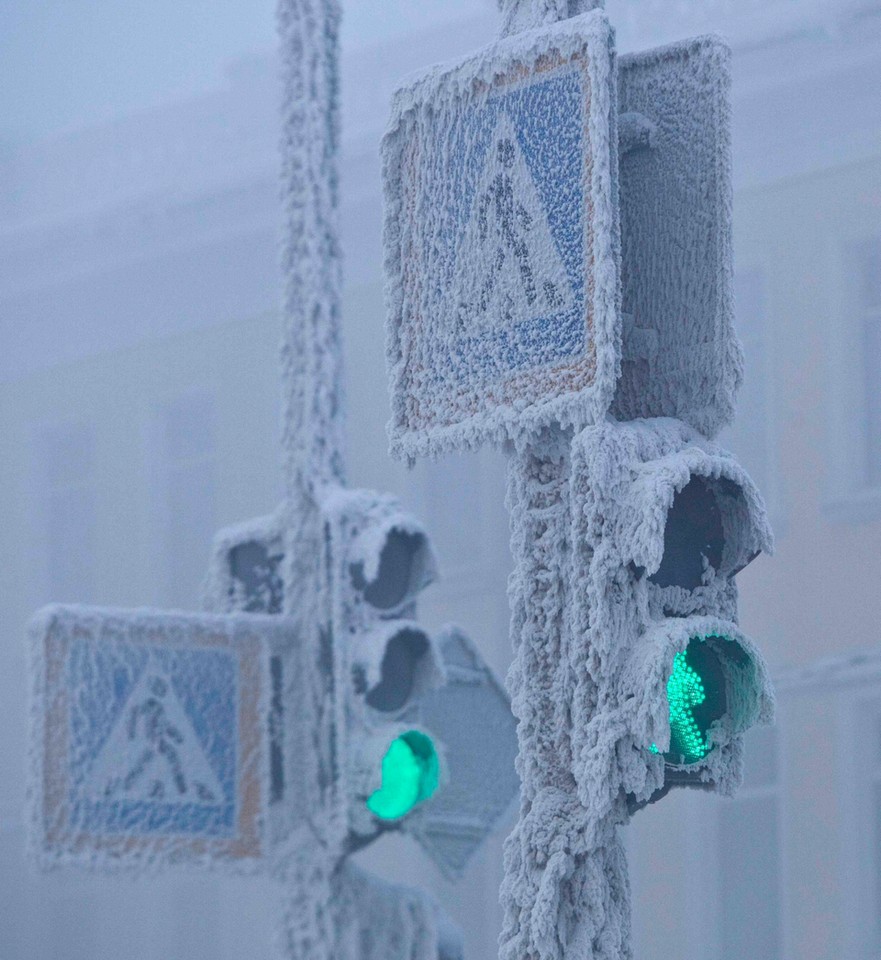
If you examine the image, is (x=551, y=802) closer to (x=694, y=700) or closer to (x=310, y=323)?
(x=694, y=700)

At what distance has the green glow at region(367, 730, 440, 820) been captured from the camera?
5.09m

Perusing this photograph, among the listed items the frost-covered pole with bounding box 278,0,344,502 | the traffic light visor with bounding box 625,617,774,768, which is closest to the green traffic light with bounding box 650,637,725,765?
the traffic light visor with bounding box 625,617,774,768

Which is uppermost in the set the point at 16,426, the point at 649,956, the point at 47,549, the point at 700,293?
the point at 16,426

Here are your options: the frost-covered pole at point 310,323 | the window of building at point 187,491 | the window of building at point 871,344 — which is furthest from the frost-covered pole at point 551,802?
the window of building at point 187,491

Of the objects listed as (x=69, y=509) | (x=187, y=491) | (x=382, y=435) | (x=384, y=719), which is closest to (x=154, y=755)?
(x=384, y=719)

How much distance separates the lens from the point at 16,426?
15.5m

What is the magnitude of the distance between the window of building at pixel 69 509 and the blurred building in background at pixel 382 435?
0.03 m

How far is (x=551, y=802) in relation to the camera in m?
3.11

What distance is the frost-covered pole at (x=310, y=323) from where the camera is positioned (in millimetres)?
5316

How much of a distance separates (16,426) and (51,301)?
964 millimetres

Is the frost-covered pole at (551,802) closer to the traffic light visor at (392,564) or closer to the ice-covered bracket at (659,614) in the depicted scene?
the ice-covered bracket at (659,614)

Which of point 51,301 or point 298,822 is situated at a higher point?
point 51,301

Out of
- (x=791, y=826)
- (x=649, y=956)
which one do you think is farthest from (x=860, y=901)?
(x=649, y=956)

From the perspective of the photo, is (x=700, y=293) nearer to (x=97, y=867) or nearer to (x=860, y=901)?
(x=97, y=867)
